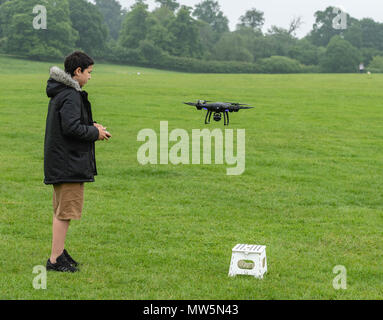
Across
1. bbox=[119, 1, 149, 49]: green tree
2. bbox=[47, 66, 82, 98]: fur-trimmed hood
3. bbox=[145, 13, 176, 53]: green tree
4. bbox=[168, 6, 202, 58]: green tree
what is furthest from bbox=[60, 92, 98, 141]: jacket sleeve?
bbox=[119, 1, 149, 49]: green tree

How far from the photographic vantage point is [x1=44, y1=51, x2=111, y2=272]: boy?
23.8 feet

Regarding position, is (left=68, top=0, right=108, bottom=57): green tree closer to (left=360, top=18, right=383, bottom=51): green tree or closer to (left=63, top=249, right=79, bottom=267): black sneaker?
(left=360, top=18, right=383, bottom=51): green tree

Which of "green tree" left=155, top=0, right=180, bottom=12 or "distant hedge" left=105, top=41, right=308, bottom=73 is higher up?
"green tree" left=155, top=0, right=180, bottom=12

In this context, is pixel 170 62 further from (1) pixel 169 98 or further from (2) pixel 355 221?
(2) pixel 355 221

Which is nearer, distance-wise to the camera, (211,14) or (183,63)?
(183,63)

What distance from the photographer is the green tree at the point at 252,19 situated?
559ft

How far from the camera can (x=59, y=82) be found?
7355mm

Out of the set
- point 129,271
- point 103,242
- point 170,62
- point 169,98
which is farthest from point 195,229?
point 170,62

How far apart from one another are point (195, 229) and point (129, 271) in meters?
2.58

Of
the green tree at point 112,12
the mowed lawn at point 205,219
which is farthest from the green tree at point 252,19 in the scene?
the mowed lawn at point 205,219

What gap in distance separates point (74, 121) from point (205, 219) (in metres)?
4.61

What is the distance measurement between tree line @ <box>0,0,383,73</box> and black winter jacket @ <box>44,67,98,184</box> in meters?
85.7

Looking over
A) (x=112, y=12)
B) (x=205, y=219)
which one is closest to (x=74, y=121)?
(x=205, y=219)

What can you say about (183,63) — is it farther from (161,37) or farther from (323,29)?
(323,29)
